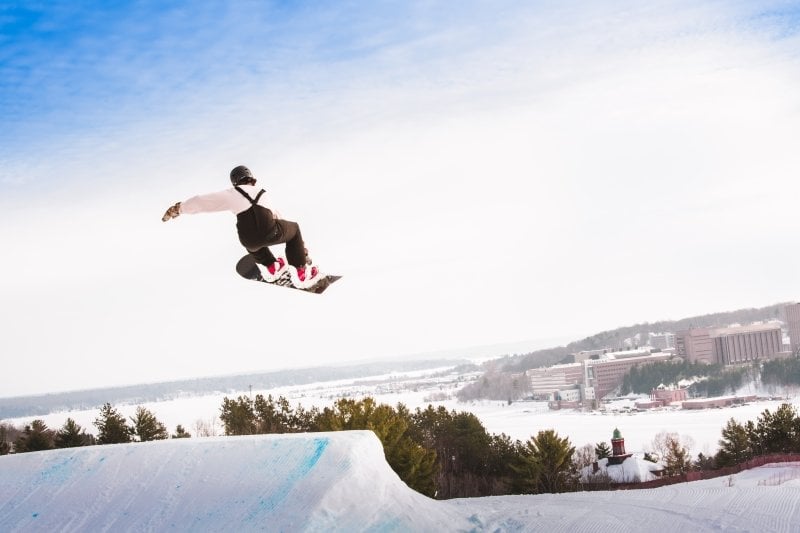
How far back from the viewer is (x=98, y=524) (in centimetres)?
1293

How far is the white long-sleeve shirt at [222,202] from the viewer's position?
605 cm

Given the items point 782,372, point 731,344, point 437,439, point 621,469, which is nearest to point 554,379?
point 731,344

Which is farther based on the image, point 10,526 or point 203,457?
point 203,457

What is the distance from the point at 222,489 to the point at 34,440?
2761 centimetres

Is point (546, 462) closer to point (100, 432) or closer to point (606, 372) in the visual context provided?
point (100, 432)

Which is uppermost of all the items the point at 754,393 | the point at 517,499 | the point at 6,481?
the point at 6,481

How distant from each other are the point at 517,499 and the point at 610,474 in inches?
1327

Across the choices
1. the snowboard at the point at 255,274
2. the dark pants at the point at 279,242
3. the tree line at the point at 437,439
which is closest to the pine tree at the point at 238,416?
the tree line at the point at 437,439

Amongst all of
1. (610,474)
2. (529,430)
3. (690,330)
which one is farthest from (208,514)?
(690,330)

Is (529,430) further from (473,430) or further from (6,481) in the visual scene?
(6,481)

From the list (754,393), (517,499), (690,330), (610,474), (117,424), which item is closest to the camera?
(517,499)

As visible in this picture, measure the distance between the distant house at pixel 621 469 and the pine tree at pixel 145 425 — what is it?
24.5 meters

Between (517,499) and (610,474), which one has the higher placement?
(517,499)

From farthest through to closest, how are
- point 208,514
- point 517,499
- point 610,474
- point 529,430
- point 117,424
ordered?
1. point 529,430
2. point 610,474
3. point 117,424
4. point 517,499
5. point 208,514
